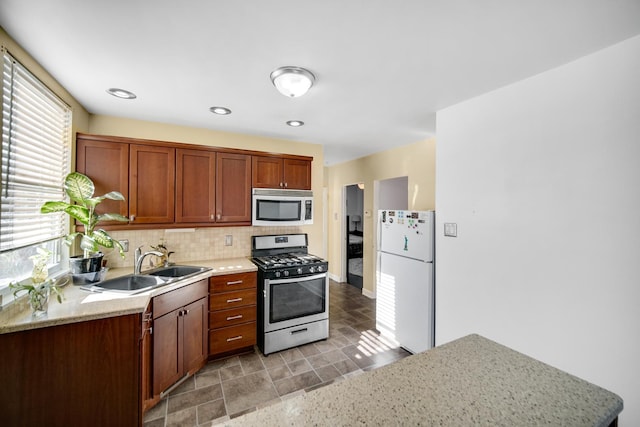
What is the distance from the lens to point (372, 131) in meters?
3.32

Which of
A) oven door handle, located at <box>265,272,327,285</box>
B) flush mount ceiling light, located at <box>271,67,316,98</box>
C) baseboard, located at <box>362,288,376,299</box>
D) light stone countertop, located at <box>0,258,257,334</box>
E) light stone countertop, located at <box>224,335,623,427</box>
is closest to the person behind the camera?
light stone countertop, located at <box>224,335,623,427</box>

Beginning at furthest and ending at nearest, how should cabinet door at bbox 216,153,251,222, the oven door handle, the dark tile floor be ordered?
cabinet door at bbox 216,153,251,222 → the oven door handle → the dark tile floor

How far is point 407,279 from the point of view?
2928 millimetres

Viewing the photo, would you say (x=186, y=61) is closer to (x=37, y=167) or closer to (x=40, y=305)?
(x=37, y=167)

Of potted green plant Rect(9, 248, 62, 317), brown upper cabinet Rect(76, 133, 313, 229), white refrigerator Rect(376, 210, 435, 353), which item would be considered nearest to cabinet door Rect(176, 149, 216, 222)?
brown upper cabinet Rect(76, 133, 313, 229)

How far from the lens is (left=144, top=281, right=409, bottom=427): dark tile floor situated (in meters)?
2.05

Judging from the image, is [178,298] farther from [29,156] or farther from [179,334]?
[29,156]

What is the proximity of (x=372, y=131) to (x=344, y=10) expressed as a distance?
2.09 m

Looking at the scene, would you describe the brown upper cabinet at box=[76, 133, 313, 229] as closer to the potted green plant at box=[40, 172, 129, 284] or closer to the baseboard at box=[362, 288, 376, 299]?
the potted green plant at box=[40, 172, 129, 284]

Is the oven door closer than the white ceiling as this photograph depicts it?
No

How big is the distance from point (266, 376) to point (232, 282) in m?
0.92

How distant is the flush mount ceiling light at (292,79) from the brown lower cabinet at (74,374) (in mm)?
1792

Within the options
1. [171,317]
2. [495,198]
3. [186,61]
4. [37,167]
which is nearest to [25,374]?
[171,317]

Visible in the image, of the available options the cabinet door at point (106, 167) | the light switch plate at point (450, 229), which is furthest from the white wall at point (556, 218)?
the cabinet door at point (106, 167)
